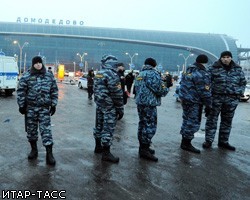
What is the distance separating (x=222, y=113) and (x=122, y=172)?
2982 mm

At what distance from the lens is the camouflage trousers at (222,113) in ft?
23.3

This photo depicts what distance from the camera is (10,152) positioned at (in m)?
6.28

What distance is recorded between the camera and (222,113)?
24.0 ft

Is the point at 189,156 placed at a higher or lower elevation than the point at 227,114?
lower

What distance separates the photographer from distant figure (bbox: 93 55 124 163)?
5680mm

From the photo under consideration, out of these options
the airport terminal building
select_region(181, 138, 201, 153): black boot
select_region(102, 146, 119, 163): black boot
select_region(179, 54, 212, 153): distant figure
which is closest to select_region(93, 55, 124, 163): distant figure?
select_region(102, 146, 119, 163): black boot

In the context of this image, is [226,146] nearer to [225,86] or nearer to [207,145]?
[207,145]

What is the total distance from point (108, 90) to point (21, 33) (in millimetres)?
123115

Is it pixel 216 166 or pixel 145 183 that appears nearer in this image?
pixel 145 183

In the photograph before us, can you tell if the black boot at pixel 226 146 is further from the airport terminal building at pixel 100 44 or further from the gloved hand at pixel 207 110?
the airport terminal building at pixel 100 44

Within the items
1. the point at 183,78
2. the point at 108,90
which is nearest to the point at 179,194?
the point at 108,90

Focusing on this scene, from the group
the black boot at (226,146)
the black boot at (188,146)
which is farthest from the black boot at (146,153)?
the black boot at (226,146)

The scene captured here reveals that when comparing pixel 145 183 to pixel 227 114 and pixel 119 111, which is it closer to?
pixel 119 111

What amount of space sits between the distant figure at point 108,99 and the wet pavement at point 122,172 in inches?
15.4
